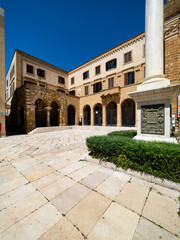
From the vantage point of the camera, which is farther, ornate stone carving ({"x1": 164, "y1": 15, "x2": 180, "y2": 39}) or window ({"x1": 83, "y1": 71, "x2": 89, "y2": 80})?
window ({"x1": 83, "y1": 71, "x2": 89, "y2": 80})

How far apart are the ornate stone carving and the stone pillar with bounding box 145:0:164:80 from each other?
914 cm

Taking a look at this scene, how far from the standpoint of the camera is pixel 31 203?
1949 millimetres

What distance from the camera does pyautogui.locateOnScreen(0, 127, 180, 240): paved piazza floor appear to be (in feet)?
4.63

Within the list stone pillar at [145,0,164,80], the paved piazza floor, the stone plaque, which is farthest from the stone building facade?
the paved piazza floor

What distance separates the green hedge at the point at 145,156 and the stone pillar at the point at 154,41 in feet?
10.6

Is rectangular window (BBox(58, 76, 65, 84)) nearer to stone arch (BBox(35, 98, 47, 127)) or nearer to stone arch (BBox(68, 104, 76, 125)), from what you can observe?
stone arch (BBox(68, 104, 76, 125))

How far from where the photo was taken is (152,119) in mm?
4047

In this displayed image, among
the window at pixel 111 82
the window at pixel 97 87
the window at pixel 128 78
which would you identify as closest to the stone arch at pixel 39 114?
the window at pixel 97 87

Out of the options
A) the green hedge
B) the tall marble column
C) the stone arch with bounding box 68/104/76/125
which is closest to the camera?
the green hedge

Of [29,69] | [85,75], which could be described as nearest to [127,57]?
[85,75]

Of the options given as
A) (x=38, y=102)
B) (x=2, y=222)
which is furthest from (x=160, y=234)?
(x=38, y=102)

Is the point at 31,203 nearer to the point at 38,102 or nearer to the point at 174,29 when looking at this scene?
the point at 174,29

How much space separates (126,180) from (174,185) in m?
1.03

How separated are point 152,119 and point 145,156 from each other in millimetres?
2025
